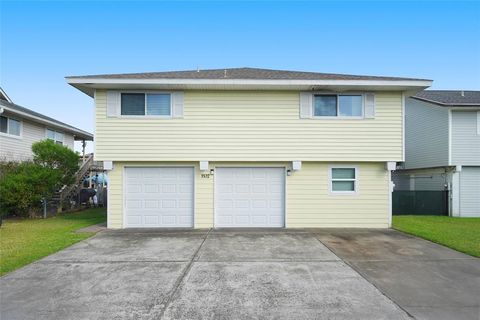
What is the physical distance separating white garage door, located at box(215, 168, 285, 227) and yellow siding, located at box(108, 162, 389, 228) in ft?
0.85

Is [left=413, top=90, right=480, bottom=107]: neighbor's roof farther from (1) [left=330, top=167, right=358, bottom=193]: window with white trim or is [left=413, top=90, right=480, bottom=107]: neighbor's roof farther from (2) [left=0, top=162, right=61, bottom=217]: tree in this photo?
(2) [left=0, top=162, right=61, bottom=217]: tree

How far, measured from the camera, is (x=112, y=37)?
46.9ft

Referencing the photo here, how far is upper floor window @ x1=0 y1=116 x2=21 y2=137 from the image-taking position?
1365 centimetres

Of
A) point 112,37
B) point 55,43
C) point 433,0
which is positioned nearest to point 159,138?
point 112,37

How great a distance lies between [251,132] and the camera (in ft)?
30.8

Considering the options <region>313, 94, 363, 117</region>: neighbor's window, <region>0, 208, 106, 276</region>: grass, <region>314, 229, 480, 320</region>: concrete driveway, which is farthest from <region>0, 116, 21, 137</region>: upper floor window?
<region>314, 229, 480, 320</region>: concrete driveway

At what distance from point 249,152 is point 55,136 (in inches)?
622

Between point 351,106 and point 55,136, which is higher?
point 351,106

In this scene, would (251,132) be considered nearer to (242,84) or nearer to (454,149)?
(242,84)

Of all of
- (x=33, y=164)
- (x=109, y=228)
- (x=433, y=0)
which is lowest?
(x=109, y=228)

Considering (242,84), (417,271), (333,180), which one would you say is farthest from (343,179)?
(242,84)

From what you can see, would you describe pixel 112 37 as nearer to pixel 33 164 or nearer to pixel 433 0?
pixel 33 164

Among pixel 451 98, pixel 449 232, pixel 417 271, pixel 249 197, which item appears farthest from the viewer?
pixel 451 98

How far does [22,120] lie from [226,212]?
45.2ft
